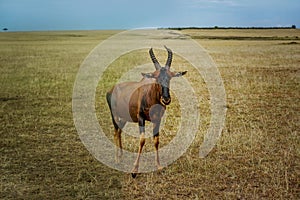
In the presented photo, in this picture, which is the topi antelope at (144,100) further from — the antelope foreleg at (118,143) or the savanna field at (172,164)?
the savanna field at (172,164)

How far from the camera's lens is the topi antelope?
709 cm

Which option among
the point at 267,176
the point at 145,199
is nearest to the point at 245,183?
the point at 267,176

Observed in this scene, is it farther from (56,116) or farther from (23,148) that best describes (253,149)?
(56,116)

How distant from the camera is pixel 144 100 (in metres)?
7.67

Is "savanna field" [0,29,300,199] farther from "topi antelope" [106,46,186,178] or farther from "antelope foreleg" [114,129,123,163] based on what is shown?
"topi antelope" [106,46,186,178]

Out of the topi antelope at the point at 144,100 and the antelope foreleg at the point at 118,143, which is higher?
the topi antelope at the point at 144,100

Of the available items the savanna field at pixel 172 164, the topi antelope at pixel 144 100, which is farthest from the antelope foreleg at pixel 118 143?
the savanna field at pixel 172 164

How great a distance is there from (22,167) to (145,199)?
9.94 ft

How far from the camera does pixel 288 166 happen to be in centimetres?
840

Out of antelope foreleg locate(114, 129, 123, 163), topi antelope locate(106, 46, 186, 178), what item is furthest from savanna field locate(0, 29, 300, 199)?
topi antelope locate(106, 46, 186, 178)

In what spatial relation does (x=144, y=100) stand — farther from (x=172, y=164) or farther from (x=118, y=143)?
(x=172, y=164)

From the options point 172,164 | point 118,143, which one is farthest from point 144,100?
point 172,164

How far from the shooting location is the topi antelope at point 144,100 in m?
7.09

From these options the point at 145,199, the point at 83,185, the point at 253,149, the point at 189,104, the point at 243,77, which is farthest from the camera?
the point at 243,77
